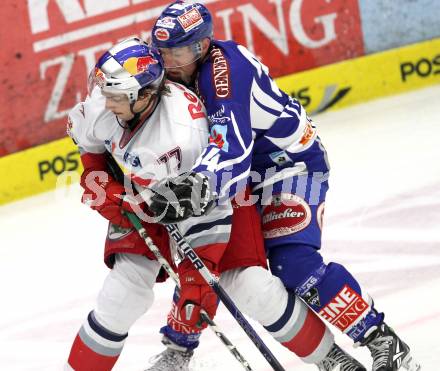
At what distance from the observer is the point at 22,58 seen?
6.44m

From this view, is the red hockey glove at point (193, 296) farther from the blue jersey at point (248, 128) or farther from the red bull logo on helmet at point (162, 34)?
the red bull logo on helmet at point (162, 34)

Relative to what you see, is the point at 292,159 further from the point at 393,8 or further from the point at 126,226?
the point at 393,8

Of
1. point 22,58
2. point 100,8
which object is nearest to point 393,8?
point 100,8

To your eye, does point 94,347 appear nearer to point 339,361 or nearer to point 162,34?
point 339,361

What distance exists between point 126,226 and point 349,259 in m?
1.55

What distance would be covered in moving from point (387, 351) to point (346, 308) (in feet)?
0.64

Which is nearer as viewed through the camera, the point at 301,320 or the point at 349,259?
Result: the point at 301,320

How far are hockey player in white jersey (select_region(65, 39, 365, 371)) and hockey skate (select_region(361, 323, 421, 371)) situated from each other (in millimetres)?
88

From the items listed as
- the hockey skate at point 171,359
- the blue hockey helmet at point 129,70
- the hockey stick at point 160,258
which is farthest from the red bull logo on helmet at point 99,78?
the hockey skate at point 171,359

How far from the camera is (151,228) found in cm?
370

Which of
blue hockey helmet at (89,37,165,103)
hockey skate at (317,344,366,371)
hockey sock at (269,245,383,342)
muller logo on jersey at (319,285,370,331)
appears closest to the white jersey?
blue hockey helmet at (89,37,165,103)

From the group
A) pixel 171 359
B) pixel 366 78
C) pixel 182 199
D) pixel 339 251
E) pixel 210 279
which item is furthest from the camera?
pixel 366 78

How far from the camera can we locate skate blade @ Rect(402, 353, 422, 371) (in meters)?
3.61

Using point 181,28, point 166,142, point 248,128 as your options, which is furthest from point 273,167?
point 181,28
